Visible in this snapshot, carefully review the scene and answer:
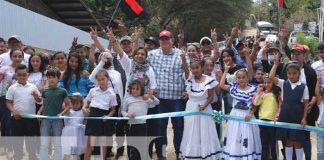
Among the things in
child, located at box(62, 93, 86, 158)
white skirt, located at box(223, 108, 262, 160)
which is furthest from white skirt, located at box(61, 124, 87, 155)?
white skirt, located at box(223, 108, 262, 160)

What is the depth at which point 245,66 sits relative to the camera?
7273 millimetres

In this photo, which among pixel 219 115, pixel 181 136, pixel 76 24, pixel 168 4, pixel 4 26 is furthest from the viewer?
pixel 168 4

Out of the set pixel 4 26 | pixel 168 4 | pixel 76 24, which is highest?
pixel 168 4

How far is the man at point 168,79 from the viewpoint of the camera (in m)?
Result: 7.09

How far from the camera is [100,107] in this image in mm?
6398

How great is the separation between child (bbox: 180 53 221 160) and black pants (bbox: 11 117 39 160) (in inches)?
80.5

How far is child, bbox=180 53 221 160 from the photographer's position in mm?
6477

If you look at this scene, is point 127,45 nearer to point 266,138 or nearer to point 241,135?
point 241,135

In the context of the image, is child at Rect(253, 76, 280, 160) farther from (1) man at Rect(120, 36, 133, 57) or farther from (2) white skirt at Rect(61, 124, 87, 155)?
(2) white skirt at Rect(61, 124, 87, 155)

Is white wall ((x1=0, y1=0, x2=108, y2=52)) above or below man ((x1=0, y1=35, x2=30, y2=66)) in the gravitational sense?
above

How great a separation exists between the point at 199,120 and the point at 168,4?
127ft

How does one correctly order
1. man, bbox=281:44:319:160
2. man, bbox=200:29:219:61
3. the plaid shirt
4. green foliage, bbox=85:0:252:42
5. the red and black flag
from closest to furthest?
man, bbox=281:44:319:160 < the plaid shirt < man, bbox=200:29:219:61 < the red and black flag < green foliage, bbox=85:0:252:42

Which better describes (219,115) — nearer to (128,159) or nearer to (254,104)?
(254,104)

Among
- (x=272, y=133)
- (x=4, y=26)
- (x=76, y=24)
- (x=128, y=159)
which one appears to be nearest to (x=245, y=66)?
(x=272, y=133)
